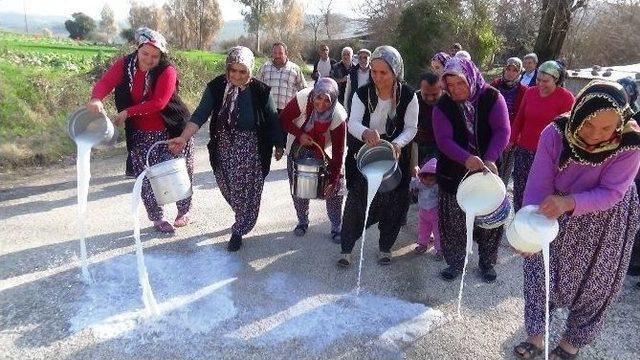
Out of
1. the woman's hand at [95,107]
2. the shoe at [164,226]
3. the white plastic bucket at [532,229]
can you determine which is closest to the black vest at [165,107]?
the woman's hand at [95,107]

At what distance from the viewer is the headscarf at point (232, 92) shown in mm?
3691

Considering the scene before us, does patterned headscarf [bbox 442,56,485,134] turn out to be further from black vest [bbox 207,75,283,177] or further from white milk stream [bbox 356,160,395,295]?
black vest [bbox 207,75,283,177]

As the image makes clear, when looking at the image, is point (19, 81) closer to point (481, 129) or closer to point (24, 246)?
point (24, 246)

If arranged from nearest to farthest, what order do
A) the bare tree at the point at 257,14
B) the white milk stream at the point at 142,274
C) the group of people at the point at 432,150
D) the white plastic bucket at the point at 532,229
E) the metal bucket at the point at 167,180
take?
the white plastic bucket at the point at 532,229 → the group of people at the point at 432,150 → the white milk stream at the point at 142,274 → the metal bucket at the point at 167,180 → the bare tree at the point at 257,14

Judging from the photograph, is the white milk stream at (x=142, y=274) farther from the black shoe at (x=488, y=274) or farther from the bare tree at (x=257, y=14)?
the bare tree at (x=257, y=14)

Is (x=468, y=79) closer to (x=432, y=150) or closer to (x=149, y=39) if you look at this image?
(x=432, y=150)

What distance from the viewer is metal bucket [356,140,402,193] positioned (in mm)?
3398

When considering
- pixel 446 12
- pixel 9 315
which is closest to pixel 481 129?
pixel 9 315

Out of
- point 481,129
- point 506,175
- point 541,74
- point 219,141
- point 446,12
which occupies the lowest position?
point 506,175

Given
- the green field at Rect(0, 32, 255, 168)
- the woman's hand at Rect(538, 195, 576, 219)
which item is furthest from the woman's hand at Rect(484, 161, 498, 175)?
the green field at Rect(0, 32, 255, 168)

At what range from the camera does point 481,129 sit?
132 inches

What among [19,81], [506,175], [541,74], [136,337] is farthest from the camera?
[19,81]

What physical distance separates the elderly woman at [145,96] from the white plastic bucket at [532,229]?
276 cm

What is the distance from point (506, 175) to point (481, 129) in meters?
1.98
